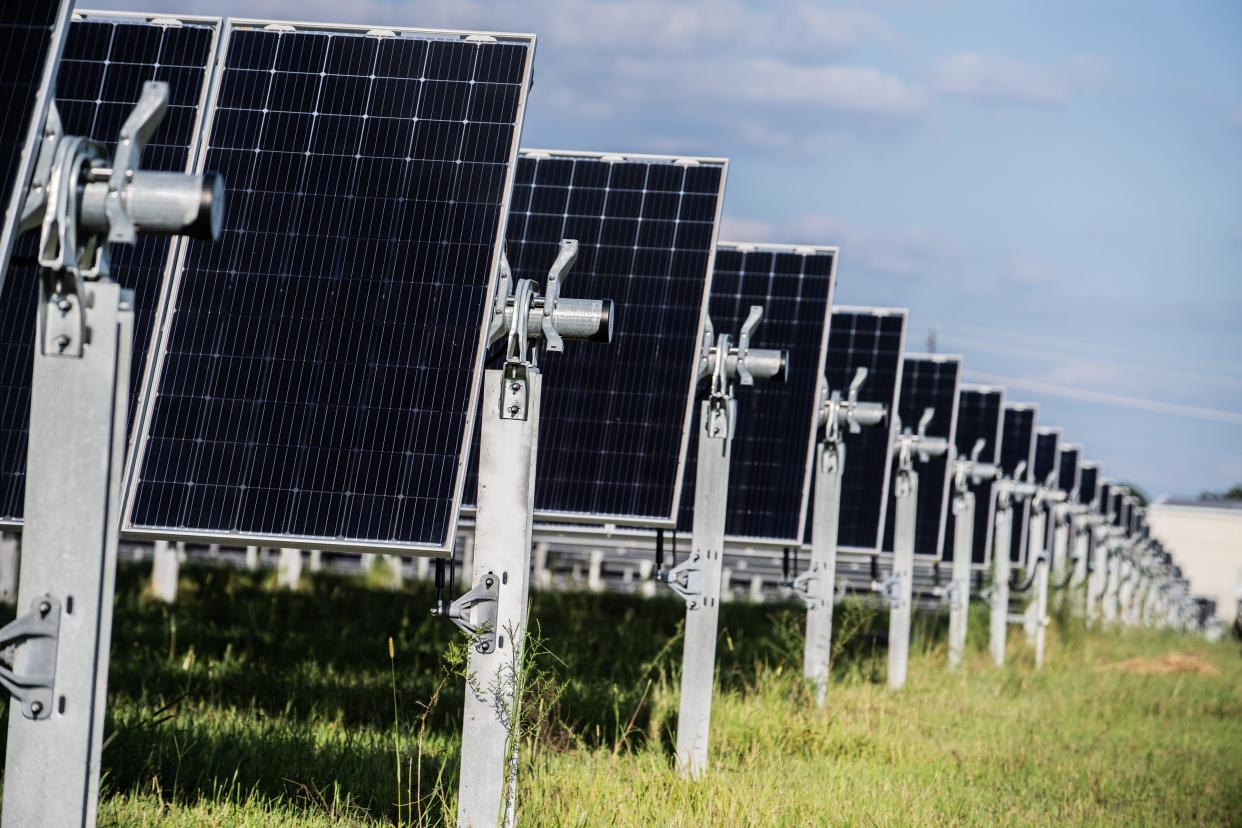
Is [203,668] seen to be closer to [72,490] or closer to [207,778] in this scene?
[207,778]

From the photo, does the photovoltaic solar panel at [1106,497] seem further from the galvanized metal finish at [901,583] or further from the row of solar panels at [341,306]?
the row of solar panels at [341,306]

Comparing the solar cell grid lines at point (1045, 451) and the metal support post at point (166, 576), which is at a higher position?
the solar cell grid lines at point (1045, 451)

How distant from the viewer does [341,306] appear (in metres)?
8.52

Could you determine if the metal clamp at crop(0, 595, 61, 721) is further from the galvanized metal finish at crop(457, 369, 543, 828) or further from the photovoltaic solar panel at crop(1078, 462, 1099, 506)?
the photovoltaic solar panel at crop(1078, 462, 1099, 506)

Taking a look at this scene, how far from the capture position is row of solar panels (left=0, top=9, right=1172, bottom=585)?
7.97 meters

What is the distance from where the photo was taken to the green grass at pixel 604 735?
27.5ft

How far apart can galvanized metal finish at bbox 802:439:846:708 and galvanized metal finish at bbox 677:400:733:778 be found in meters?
3.80

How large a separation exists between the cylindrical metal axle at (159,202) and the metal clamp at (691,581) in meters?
5.60

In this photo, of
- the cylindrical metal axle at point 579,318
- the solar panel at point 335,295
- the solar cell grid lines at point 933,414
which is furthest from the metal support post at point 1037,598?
the cylindrical metal axle at point 579,318

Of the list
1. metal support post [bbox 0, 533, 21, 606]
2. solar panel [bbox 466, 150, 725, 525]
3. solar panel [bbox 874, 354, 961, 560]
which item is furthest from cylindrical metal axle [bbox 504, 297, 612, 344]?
solar panel [bbox 874, 354, 961, 560]

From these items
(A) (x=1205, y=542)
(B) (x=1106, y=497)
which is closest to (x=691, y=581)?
(B) (x=1106, y=497)

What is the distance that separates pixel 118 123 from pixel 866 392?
1161 centimetres

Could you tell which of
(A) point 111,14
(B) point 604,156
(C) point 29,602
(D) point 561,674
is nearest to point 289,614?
(D) point 561,674

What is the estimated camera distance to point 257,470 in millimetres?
8070
